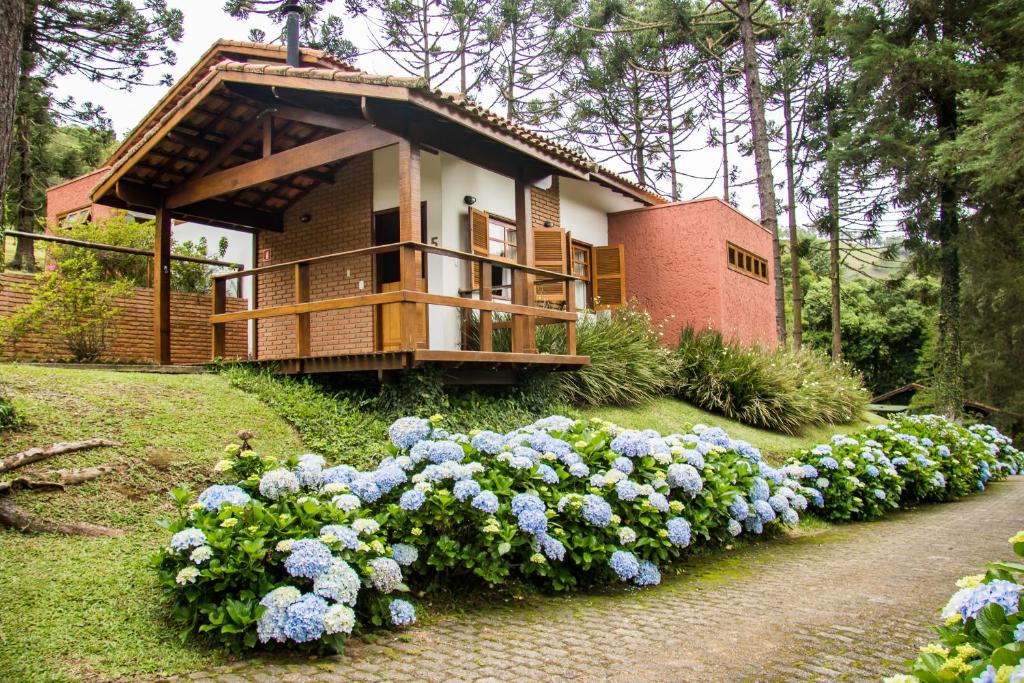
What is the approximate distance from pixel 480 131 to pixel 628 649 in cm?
654

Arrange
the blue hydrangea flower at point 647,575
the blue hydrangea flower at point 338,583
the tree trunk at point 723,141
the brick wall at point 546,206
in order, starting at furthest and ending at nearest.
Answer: the tree trunk at point 723,141
the brick wall at point 546,206
the blue hydrangea flower at point 647,575
the blue hydrangea flower at point 338,583

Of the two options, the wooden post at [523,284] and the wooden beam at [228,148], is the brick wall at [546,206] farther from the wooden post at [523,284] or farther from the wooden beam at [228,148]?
the wooden beam at [228,148]

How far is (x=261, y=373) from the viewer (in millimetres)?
9320

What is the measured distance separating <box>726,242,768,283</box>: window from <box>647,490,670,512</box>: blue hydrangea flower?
432 inches

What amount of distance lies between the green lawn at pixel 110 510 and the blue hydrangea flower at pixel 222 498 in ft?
0.90

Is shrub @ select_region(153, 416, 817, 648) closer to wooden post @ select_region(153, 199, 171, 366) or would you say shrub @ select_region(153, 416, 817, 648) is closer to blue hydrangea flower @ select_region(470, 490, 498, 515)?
blue hydrangea flower @ select_region(470, 490, 498, 515)

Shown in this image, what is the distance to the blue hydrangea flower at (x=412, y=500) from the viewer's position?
469 cm

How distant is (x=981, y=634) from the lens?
235cm

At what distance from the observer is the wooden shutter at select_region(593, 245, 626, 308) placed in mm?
15109

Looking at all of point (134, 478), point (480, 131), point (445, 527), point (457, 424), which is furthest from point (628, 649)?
point (480, 131)

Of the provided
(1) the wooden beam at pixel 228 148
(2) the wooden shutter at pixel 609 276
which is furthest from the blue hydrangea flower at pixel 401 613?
(2) the wooden shutter at pixel 609 276

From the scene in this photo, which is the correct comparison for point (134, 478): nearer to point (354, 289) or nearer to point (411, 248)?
point (411, 248)

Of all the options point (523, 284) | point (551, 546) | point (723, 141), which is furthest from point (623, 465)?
point (723, 141)

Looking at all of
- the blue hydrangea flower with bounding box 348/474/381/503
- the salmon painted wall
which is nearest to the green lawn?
the blue hydrangea flower with bounding box 348/474/381/503
